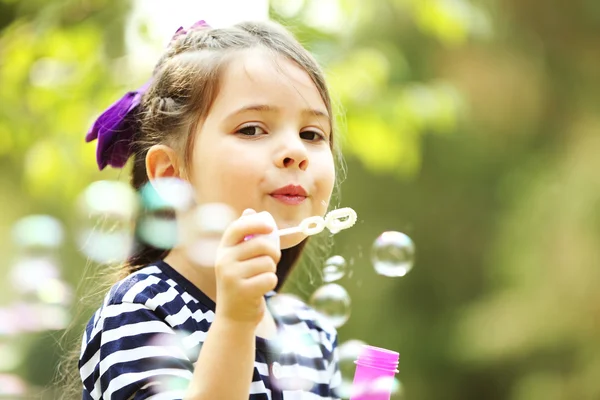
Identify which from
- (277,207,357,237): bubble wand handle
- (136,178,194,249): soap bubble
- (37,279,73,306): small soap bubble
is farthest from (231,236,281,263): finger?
(37,279,73,306): small soap bubble

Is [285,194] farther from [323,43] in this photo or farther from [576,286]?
[576,286]

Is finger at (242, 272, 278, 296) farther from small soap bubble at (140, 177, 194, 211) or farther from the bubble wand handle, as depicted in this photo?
small soap bubble at (140, 177, 194, 211)

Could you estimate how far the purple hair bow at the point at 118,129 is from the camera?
1.52 meters

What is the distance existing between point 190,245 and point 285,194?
0.73 ft

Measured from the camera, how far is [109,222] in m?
1.57

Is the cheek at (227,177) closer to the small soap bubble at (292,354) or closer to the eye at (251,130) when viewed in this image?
the eye at (251,130)

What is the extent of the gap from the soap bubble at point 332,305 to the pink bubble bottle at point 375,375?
0.50 meters

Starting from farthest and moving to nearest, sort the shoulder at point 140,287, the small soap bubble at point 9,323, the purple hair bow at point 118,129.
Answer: the small soap bubble at point 9,323 < the purple hair bow at point 118,129 < the shoulder at point 140,287

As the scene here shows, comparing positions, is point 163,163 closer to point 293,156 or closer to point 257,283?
point 293,156

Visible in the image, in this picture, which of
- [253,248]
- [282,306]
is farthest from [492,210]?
[253,248]

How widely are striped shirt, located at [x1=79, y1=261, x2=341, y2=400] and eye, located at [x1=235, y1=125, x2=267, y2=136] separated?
261 millimetres

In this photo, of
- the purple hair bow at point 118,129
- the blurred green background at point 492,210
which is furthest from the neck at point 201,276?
the blurred green background at point 492,210

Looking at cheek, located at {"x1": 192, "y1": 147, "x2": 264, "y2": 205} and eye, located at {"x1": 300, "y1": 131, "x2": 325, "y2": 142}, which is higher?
eye, located at {"x1": 300, "y1": 131, "x2": 325, "y2": 142}

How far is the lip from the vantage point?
1188mm
